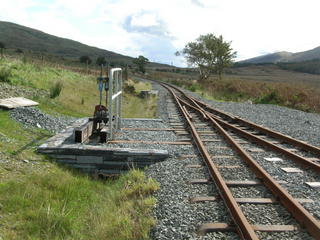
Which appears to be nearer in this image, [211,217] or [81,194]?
[211,217]

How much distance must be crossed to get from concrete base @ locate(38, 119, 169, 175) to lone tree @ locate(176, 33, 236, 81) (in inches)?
1826

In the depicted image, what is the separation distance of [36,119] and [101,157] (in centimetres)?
347

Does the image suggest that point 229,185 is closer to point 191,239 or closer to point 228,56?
point 191,239

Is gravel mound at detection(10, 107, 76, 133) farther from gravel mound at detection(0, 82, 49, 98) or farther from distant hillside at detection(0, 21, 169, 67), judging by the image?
distant hillside at detection(0, 21, 169, 67)

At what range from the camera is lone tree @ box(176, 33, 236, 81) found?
5288 cm

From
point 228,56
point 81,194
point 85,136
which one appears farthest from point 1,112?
point 228,56

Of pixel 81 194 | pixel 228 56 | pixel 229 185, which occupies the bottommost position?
pixel 81 194

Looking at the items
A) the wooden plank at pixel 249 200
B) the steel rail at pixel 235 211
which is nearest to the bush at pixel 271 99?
the steel rail at pixel 235 211

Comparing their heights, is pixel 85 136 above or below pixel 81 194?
above

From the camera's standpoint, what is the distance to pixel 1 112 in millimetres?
9039

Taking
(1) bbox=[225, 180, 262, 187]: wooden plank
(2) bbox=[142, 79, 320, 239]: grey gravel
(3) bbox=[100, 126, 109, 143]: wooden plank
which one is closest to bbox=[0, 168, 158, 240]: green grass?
(2) bbox=[142, 79, 320, 239]: grey gravel

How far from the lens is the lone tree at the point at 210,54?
5288 cm

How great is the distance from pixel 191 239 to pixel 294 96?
1916cm

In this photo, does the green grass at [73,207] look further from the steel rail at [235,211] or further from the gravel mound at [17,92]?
the gravel mound at [17,92]
